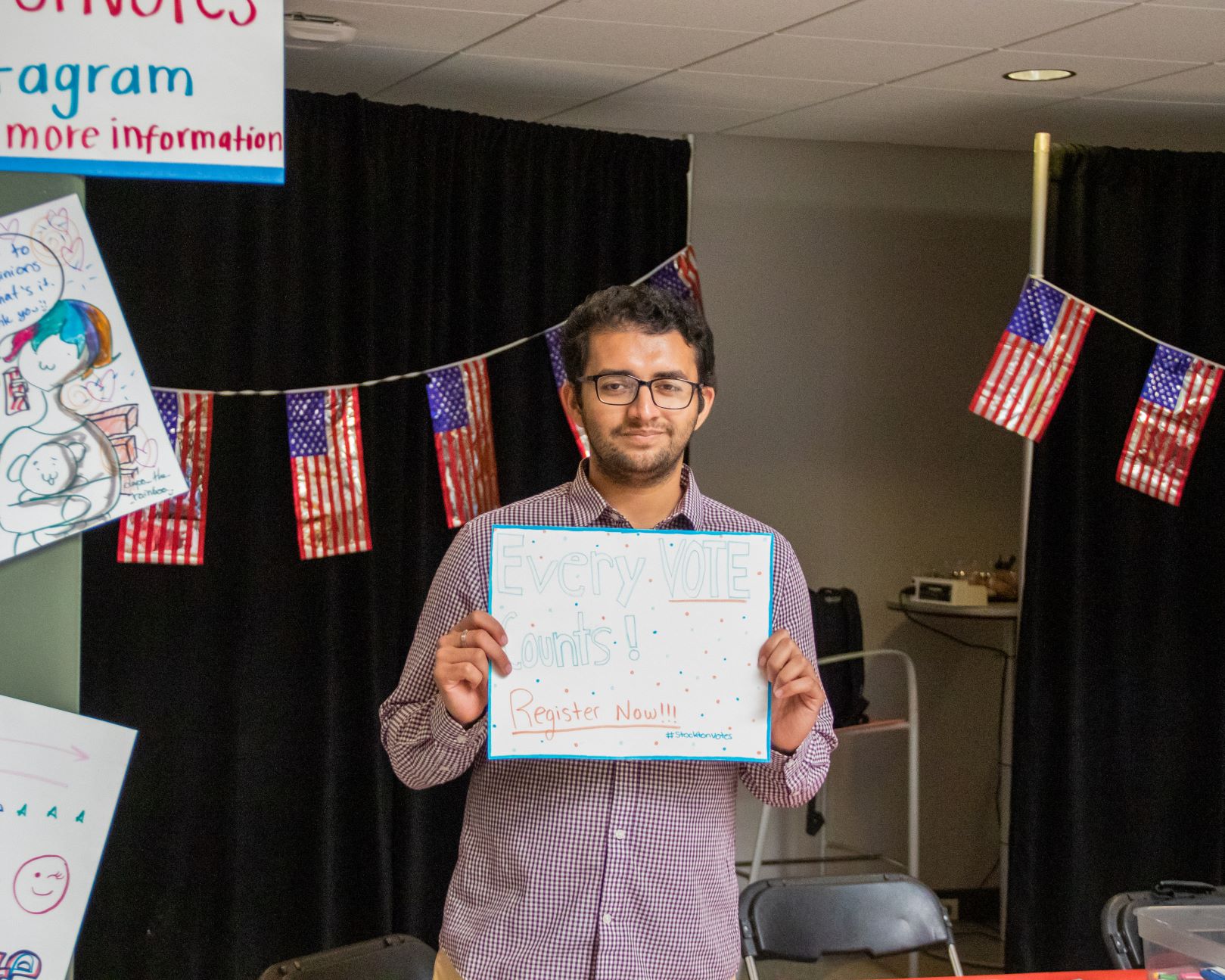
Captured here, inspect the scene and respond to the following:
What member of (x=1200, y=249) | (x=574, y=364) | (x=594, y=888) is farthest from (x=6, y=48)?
(x=1200, y=249)

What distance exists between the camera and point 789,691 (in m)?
1.87

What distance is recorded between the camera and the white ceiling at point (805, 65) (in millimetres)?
3391

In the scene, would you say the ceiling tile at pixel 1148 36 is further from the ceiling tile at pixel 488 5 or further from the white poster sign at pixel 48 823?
the white poster sign at pixel 48 823

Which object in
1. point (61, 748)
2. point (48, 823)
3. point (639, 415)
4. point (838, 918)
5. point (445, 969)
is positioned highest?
point (639, 415)

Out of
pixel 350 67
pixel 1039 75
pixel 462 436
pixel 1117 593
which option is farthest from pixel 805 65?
pixel 1117 593

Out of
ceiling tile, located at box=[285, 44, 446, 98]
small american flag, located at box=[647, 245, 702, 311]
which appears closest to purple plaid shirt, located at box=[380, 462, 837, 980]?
ceiling tile, located at box=[285, 44, 446, 98]

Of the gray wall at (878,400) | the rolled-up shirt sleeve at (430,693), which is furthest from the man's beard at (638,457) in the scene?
the gray wall at (878,400)

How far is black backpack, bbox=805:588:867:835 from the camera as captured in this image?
4688mm

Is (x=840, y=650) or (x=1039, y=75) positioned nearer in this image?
A: (x=1039, y=75)

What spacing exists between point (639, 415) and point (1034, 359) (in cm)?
265

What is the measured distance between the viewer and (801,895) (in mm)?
2701

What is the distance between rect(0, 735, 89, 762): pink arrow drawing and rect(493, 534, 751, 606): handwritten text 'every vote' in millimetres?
839

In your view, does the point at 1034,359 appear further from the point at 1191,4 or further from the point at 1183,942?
the point at 1183,942

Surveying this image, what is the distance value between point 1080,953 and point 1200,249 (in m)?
2.19
